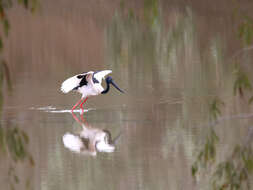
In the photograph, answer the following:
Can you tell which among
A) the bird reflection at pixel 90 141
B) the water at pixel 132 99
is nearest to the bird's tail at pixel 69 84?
the water at pixel 132 99

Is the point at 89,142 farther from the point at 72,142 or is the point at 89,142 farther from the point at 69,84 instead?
the point at 69,84

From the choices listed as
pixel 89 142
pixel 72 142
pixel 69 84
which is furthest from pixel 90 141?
pixel 69 84

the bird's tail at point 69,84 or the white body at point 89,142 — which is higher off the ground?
the bird's tail at point 69,84

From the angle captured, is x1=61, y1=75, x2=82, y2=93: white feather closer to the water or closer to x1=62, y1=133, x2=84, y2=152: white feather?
the water

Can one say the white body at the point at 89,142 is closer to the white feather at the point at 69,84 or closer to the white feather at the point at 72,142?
the white feather at the point at 72,142

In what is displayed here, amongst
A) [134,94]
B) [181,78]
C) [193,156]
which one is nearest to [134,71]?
[181,78]

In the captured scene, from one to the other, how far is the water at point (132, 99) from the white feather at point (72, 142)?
0.12 m

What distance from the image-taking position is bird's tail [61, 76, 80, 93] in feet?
35.6

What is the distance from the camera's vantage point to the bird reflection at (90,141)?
847cm

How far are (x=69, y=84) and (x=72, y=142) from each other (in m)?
2.20

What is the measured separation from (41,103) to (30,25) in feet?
49.1

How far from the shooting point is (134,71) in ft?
50.5

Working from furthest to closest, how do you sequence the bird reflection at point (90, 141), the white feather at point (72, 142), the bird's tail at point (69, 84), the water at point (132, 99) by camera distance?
the bird's tail at point (69, 84)
the white feather at point (72, 142)
the bird reflection at point (90, 141)
the water at point (132, 99)

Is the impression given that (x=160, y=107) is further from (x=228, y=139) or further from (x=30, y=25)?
(x=30, y=25)
